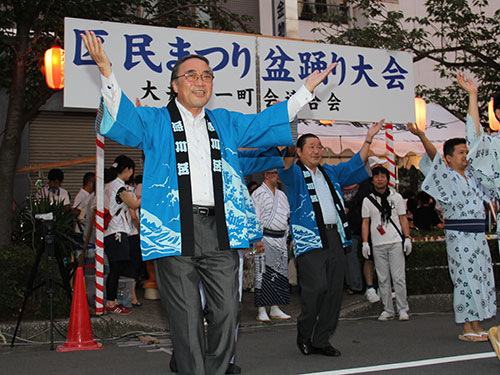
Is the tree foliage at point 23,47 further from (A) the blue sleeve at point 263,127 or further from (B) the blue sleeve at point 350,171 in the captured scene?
(A) the blue sleeve at point 263,127

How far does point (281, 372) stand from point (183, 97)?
2581 mm

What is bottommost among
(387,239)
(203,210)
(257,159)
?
(387,239)

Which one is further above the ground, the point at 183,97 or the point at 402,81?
the point at 402,81

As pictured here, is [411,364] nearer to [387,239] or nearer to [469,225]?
[469,225]

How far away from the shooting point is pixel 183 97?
4.06 metres

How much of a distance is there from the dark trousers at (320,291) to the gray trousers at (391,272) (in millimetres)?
2536

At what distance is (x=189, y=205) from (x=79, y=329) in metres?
3.54

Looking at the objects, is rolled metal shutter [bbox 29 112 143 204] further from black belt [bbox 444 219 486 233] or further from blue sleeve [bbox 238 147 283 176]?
blue sleeve [bbox 238 147 283 176]

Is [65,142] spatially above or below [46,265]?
above

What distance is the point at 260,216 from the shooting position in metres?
8.58

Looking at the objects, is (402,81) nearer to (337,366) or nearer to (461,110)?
(337,366)

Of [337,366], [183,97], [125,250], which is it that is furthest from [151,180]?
[125,250]

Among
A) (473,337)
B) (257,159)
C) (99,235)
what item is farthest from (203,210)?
(99,235)

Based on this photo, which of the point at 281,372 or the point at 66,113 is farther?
A: the point at 66,113
